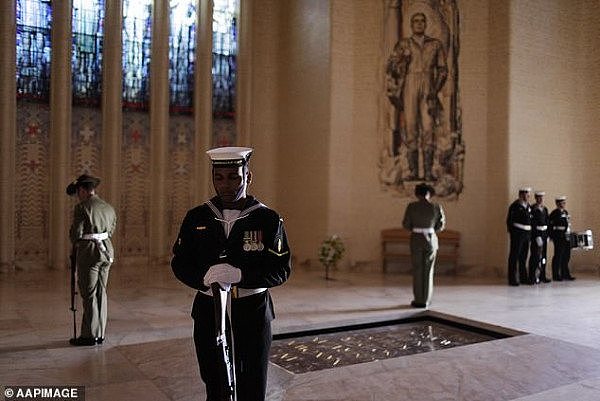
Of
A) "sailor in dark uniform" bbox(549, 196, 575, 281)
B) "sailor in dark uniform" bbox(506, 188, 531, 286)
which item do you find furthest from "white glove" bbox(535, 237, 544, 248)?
"sailor in dark uniform" bbox(549, 196, 575, 281)

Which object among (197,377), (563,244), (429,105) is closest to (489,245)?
(563,244)

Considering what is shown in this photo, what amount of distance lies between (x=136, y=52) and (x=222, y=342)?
12.7m

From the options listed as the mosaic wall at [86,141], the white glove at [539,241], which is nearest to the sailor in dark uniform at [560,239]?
the white glove at [539,241]

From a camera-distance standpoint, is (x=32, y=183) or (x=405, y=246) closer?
(x=32, y=183)

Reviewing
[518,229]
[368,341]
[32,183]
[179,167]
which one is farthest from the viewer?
[179,167]

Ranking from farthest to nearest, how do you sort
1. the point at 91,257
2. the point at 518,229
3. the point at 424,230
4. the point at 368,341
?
the point at 518,229
the point at 424,230
the point at 368,341
the point at 91,257

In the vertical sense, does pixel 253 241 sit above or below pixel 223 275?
above

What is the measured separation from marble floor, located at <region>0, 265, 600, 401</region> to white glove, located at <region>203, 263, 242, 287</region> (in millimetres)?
2213

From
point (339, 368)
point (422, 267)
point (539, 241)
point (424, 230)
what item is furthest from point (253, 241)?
point (539, 241)

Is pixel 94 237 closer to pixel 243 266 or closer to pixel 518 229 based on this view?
pixel 243 266

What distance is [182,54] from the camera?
14977 millimetres

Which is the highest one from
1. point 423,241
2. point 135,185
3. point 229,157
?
point 229,157

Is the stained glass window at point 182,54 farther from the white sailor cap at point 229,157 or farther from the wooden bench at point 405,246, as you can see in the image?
the white sailor cap at point 229,157

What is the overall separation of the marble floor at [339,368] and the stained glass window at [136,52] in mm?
5123
